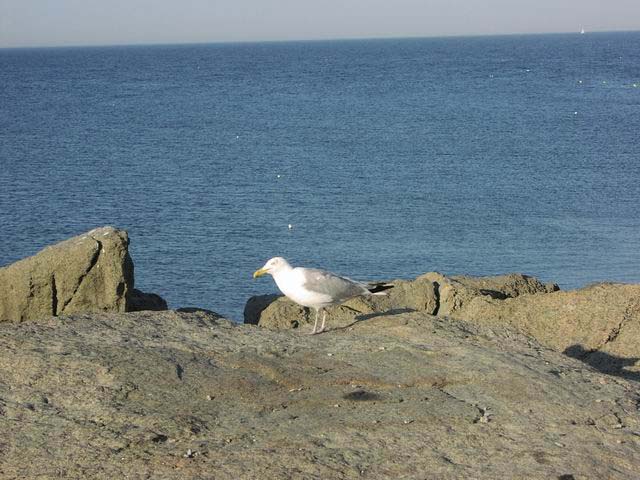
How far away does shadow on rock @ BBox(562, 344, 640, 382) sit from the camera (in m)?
11.4

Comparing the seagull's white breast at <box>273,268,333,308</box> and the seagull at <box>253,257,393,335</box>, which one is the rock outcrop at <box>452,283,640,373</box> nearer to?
the seagull at <box>253,257,393,335</box>

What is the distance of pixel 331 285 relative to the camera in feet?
38.1

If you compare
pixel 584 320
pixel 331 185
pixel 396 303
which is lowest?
pixel 331 185

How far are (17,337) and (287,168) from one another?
3790 centimetres

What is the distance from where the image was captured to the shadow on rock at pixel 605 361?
37.4ft

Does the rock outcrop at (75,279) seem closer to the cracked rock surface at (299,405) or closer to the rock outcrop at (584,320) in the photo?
the cracked rock surface at (299,405)

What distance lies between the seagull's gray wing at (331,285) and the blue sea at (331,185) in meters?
13.3

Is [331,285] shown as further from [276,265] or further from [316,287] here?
[276,265]

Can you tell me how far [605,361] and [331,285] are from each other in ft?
10.9

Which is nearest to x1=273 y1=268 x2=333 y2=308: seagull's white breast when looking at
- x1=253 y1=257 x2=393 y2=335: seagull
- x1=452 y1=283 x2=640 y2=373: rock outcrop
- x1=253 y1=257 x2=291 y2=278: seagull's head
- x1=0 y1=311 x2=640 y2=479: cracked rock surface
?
x1=253 y1=257 x2=393 y2=335: seagull

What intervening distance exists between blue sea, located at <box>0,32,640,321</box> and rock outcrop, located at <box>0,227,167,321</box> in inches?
443

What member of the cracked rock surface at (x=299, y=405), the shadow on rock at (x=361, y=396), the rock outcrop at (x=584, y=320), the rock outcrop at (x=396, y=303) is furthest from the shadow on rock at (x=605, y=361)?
the shadow on rock at (x=361, y=396)

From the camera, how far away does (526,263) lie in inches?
1179

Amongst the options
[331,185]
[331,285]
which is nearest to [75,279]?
[331,285]
